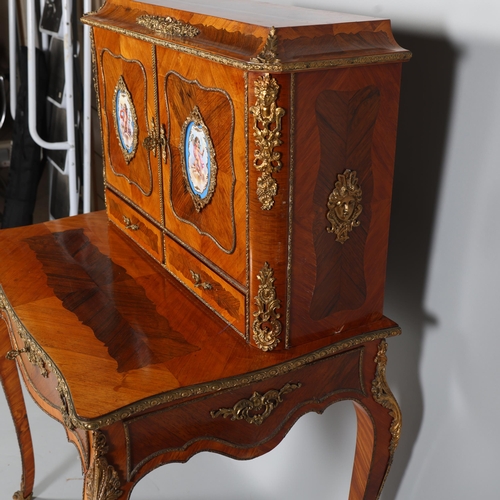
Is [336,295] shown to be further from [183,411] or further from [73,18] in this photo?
[73,18]

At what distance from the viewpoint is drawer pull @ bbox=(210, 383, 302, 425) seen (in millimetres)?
1392

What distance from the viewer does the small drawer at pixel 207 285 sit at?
1.45 m

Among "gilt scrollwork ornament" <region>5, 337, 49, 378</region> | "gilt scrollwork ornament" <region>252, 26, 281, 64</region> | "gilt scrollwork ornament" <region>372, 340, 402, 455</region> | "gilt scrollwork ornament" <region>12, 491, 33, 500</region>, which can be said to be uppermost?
"gilt scrollwork ornament" <region>252, 26, 281, 64</region>

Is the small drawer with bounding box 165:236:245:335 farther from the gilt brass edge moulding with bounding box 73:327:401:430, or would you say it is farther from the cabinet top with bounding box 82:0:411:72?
the cabinet top with bounding box 82:0:411:72

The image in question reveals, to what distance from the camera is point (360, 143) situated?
1.31 meters

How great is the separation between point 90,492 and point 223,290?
0.51 metres

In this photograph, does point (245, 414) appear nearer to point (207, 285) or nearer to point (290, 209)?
point (207, 285)

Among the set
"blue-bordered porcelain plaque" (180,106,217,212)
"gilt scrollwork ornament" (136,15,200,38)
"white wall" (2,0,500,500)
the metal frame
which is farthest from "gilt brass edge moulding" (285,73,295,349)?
the metal frame

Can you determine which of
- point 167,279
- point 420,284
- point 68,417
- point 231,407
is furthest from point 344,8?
point 68,417

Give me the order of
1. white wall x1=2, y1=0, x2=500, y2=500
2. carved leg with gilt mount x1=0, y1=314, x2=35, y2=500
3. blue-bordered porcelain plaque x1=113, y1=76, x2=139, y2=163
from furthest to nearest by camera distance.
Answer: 1. carved leg with gilt mount x1=0, y1=314, x2=35, y2=500
2. blue-bordered porcelain plaque x1=113, y1=76, x2=139, y2=163
3. white wall x1=2, y1=0, x2=500, y2=500

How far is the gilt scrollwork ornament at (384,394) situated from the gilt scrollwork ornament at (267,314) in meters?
0.30

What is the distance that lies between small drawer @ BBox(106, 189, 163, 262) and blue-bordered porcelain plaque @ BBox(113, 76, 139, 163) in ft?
0.55

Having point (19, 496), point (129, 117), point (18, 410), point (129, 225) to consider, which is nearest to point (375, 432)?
point (129, 225)

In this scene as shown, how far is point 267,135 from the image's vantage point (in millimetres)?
1200
